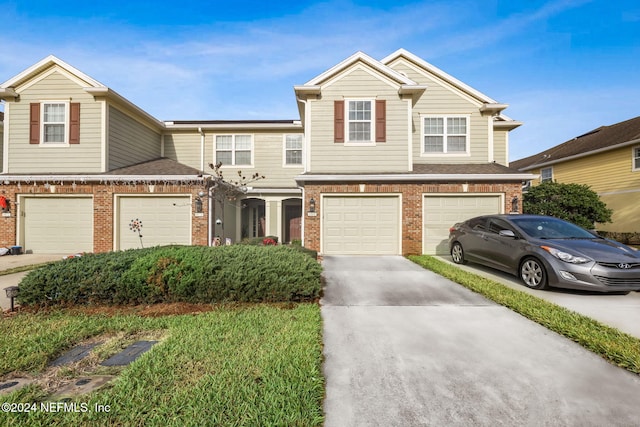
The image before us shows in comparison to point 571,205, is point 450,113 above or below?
above

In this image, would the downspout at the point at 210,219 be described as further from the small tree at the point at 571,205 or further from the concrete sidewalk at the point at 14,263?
the small tree at the point at 571,205

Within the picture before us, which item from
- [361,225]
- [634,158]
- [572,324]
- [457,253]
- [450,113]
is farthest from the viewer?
[634,158]

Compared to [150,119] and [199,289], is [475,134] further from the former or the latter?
[150,119]

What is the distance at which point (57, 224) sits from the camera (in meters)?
10.5

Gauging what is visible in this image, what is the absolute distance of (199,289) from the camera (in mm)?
4496

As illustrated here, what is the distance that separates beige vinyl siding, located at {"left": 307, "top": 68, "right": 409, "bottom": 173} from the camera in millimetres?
10320

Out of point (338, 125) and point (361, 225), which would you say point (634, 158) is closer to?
point (361, 225)

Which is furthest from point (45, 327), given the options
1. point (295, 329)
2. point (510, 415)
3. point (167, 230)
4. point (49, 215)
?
point (49, 215)

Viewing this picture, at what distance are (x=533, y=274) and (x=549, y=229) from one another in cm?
139

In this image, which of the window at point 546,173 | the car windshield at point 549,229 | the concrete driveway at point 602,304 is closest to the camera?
the concrete driveway at point 602,304

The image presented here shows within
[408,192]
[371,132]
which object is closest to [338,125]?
[371,132]

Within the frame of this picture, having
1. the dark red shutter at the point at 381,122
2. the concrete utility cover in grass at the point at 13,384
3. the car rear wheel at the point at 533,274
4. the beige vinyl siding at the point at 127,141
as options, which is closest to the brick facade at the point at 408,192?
the dark red shutter at the point at 381,122

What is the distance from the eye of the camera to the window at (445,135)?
11.9 meters

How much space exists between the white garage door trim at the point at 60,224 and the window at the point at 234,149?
5.62m
